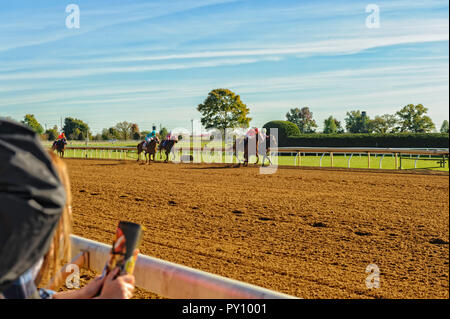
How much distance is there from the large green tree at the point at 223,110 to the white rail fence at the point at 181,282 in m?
46.5

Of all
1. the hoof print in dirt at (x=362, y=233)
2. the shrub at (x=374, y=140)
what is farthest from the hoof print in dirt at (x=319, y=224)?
the shrub at (x=374, y=140)

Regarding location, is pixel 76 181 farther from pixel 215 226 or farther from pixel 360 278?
pixel 360 278

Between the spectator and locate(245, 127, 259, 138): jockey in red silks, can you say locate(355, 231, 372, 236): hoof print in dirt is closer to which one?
the spectator

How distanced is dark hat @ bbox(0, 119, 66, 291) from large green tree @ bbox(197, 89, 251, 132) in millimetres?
47575

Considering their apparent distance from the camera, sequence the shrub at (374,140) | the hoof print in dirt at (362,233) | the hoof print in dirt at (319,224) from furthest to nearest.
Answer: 1. the shrub at (374,140)
2. the hoof print in dirt at (319,224)
3. the hoof print in dirt at (362,233)

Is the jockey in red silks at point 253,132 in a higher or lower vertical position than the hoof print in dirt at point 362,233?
higher

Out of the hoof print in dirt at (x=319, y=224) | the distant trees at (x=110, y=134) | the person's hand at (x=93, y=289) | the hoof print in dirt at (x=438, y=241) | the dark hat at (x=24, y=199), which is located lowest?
the hoof print in dirt at (x=438, y=241)

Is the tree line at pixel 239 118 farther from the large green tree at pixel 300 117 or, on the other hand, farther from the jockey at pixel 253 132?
the jockey at pixel 253 132

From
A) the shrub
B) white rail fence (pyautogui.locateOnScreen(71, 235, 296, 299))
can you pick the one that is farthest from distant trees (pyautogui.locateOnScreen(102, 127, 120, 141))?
white rail fence (pyautogui.locateOnScreen(71, 235, 296, 299))

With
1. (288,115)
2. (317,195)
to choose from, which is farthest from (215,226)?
(288,115)

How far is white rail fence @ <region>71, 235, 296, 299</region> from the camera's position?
1.58 meters

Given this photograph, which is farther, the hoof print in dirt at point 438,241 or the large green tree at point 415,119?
the large green tree at point 415,119

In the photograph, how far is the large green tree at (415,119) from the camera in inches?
1529

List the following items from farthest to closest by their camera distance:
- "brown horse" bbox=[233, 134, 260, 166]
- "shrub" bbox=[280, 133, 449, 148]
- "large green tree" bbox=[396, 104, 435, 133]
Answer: "large green tree" bbox=[396, 104, 435, 133], "shrub" bbox=[280, 133, 449, 148], "brown horse" bbox=[233, 134, 260, 166]
